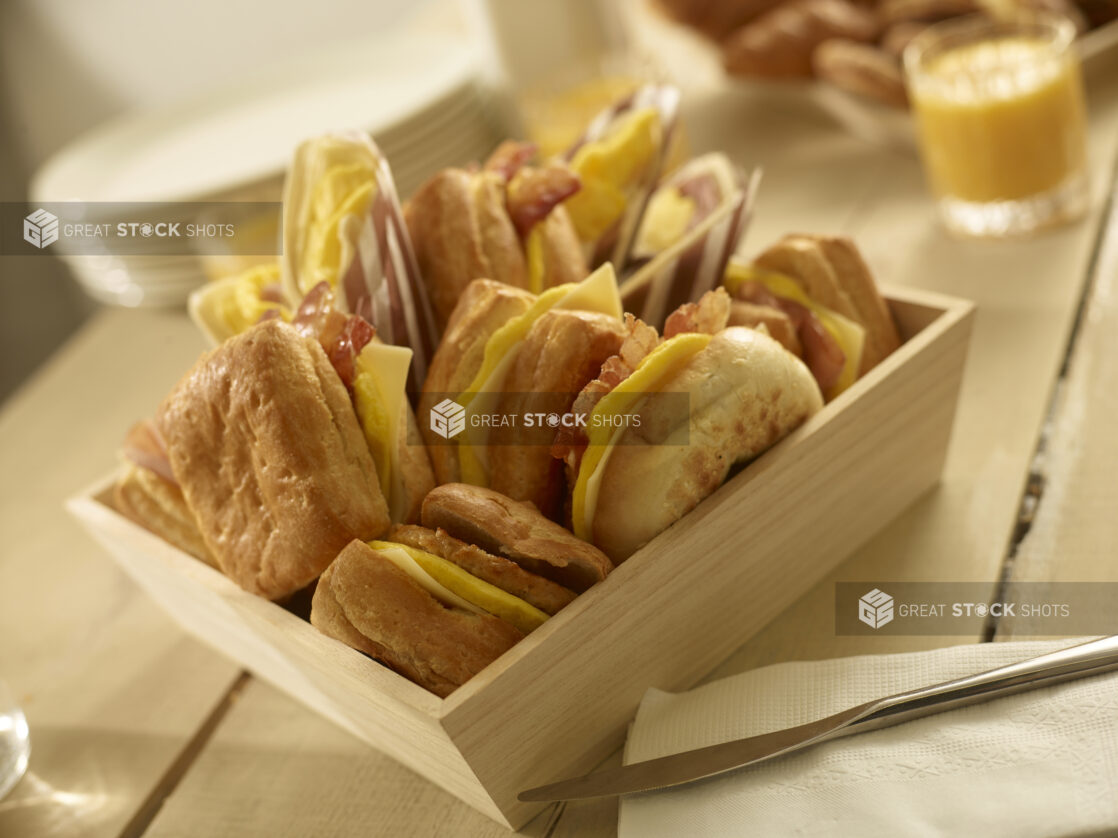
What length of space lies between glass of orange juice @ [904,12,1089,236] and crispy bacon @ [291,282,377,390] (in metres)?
0.74

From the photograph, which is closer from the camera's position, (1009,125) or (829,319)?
(829,319)

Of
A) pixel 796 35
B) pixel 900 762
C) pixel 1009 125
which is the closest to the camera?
pixel 900 762

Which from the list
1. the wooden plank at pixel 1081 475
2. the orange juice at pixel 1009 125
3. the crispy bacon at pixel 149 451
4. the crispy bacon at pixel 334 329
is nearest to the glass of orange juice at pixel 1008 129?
the orange juice at pixel 1009 125

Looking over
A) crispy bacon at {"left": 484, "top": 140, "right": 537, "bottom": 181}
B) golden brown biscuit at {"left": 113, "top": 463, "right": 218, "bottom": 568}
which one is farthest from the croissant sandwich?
crispy bacon at {"left": 484, "top": 140, "right": 537, "bottom": 181}

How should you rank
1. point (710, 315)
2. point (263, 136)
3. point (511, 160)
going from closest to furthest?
point (710, 315) → point (511, 160) → point (263, 136)

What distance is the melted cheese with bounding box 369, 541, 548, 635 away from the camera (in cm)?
62

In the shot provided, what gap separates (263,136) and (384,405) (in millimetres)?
1079

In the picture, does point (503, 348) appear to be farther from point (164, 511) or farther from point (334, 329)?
point (164, 511)

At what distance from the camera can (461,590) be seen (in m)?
0.62

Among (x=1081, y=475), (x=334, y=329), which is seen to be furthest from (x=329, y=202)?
(x=1081, y=475)

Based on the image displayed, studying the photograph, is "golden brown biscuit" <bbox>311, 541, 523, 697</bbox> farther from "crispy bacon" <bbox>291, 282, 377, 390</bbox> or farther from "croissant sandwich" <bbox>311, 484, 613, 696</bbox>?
"crispy bacon" <bbox>291, 282, 377, 390</bbox>

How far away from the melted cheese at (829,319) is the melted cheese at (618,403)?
16cm

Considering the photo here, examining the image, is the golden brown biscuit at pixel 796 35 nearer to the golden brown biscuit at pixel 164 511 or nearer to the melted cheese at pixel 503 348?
the melted cheese at pixel 503 348

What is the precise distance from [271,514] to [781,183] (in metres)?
0.96
